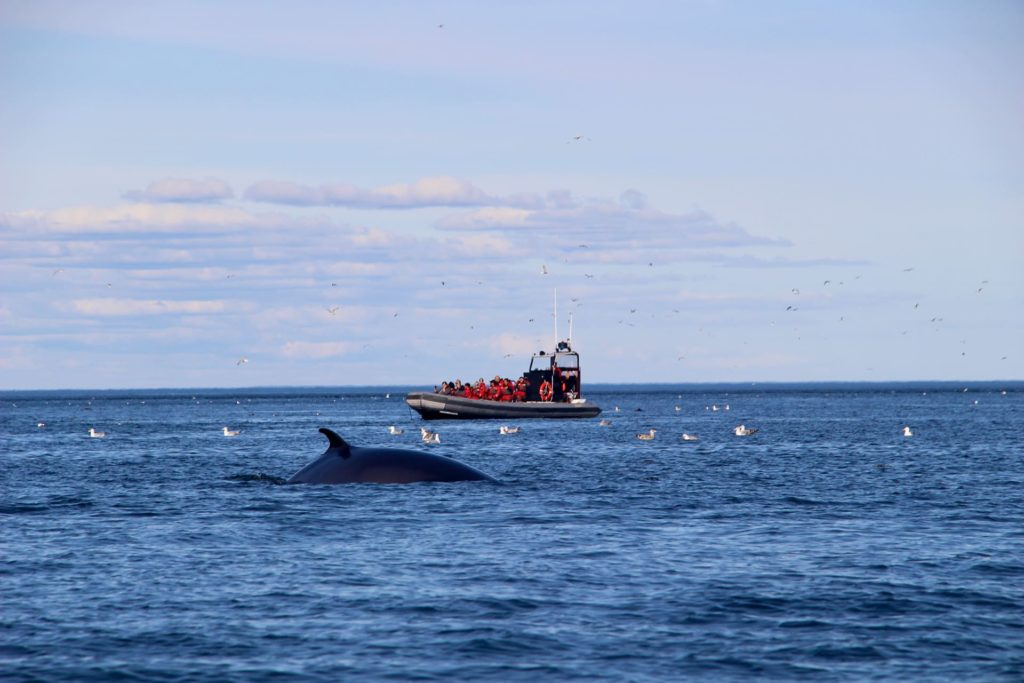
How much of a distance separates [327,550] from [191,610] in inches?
230

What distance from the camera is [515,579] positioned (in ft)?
71.0

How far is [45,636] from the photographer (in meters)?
17.6

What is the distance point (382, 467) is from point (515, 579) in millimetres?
15257

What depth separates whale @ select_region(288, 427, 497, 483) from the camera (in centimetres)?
3625

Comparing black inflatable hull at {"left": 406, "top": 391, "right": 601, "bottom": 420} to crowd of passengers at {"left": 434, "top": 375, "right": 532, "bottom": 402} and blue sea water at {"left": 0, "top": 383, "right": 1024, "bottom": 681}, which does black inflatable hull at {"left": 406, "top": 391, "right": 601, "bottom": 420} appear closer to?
crowd of passengers at {"left": 434, "top": 375, "right": 532, "bottom": 402}

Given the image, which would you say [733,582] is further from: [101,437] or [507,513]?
[101,437]

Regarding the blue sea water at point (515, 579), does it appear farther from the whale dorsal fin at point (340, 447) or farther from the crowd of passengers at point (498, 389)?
the crowd of passengers at point (498, 389)

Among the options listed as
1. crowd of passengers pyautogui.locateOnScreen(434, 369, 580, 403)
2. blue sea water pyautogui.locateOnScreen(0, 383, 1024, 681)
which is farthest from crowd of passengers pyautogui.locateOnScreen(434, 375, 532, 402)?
blue sea water pyautogui.locateOnScreen(0, 383, 1024, 681)

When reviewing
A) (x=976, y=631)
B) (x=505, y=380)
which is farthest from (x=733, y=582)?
(x=505, y=380)

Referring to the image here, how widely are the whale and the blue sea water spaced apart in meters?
0.56

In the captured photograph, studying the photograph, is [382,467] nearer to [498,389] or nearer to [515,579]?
[515,579]

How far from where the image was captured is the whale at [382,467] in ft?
119

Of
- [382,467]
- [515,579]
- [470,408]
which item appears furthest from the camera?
[470,408]

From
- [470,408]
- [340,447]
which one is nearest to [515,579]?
[340,447]
